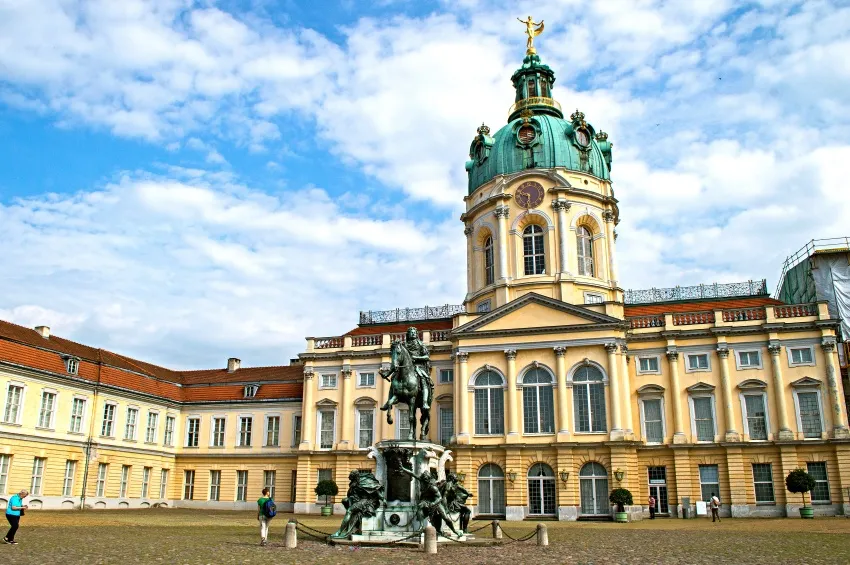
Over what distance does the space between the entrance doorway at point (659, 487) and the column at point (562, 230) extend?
13.2 m

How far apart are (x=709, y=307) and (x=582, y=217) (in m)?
10.0

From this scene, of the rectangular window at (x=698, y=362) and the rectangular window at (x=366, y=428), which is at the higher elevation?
the rectangular window at (x=698, y=362)

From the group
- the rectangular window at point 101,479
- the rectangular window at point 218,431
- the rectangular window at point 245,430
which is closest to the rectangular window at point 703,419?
the rectangular window at point 245,430

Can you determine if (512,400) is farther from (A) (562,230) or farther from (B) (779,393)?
(B) (779,393)

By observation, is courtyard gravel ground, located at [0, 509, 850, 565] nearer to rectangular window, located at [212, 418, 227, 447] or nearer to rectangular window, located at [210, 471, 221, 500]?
rectangular window, located at [210, 471, 221, 500]

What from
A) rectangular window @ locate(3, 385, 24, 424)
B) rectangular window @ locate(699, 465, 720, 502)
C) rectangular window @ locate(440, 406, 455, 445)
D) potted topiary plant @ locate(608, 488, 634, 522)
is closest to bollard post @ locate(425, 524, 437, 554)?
potted topiary plant @ locate(608, 488, 634, 522)

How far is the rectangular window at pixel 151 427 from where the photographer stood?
50778 mm

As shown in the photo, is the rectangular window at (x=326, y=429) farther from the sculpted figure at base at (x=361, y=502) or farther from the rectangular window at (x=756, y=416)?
the sculpted figure at base at (x=361, y=502)

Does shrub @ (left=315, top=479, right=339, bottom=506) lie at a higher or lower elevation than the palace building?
lower

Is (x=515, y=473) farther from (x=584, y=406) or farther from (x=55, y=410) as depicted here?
(x=55, y=410)

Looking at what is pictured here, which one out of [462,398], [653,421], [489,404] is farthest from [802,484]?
[462,398]

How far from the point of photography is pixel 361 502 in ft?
69.4

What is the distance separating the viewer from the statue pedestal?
21.0 metres

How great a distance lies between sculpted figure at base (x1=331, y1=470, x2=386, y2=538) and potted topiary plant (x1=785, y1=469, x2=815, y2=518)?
26.7 metres
